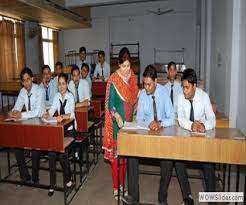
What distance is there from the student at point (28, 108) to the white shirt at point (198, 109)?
1.54 m

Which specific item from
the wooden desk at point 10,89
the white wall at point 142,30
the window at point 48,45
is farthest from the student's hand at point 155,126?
the white wall at point 142,30

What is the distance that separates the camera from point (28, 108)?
2988 mm

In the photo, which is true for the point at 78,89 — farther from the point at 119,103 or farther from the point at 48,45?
the point at 48,45

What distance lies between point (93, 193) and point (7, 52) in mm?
5144

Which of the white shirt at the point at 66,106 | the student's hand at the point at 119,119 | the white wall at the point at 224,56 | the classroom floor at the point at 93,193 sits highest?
the white wall at the point at 224,56

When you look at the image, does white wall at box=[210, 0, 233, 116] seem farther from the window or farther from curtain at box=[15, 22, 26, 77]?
the window

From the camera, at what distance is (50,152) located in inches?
104

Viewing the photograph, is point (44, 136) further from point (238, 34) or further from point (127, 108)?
point (238, 34)

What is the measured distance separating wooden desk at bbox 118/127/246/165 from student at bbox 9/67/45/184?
1.23 meters

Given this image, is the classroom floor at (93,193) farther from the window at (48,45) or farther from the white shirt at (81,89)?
the window at (48,45)

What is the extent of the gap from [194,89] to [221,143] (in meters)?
0.53

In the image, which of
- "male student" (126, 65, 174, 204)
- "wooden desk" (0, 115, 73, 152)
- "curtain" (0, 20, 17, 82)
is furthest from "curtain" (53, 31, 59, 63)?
"male student" (126, 65, 174, 204)

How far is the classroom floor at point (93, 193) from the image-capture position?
2.58 metres

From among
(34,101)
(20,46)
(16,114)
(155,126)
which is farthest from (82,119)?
(20,46)
